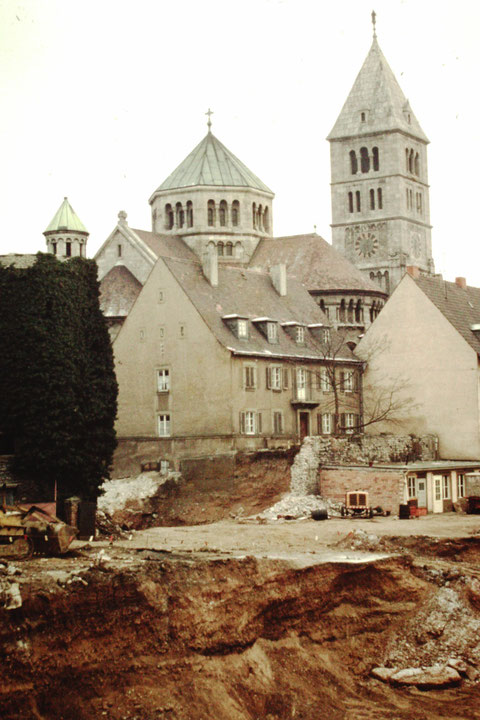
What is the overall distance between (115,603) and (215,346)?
30164 mm

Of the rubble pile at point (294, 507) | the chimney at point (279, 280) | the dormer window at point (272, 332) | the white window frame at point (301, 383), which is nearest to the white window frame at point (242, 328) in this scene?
the dormer window at point (272, 332)

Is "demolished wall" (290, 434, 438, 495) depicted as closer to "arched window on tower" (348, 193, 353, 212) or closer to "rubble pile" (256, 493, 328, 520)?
"rubble pile" (256, 493, 328, 520)

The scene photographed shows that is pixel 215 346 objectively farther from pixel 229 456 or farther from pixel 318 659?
pixel 318 659

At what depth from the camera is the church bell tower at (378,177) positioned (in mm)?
119875

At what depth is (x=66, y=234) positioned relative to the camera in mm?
81688

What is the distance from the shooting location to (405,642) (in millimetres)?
36562

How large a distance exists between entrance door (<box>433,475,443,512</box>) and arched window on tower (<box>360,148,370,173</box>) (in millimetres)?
71276

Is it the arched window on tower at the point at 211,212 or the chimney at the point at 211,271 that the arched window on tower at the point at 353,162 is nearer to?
the arched window on tower at the point at 211,212

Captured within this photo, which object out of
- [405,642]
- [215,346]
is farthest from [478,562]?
[215,346]

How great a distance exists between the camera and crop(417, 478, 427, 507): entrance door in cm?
5494

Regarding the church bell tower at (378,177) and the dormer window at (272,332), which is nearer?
the dormer window at (272,332)

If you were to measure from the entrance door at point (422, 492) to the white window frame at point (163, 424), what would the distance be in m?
13.6

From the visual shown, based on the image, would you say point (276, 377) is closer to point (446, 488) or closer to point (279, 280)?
point (279, 280)

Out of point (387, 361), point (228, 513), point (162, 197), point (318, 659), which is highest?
point (162, 197)
